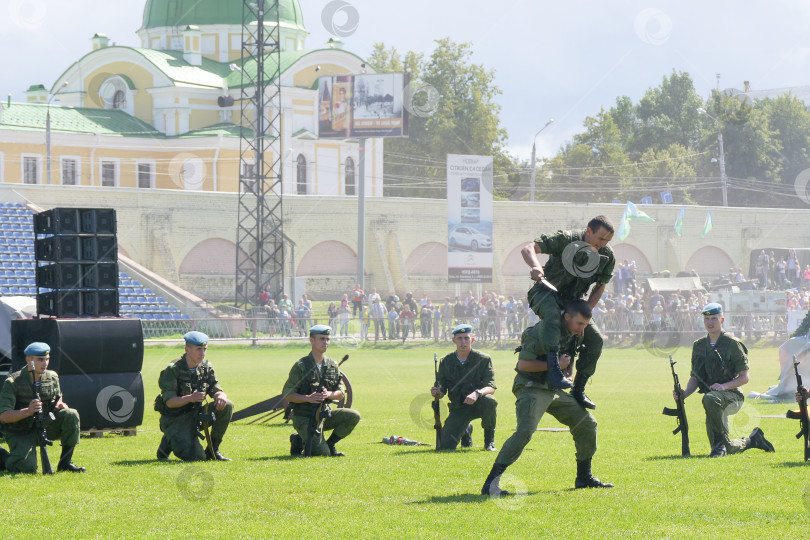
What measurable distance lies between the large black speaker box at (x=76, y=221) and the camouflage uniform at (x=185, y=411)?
3762 millimetres

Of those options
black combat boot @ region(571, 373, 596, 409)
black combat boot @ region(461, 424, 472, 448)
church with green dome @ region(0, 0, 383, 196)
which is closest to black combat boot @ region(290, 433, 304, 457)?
black combat boot @ region(461, 424, 472, 448)

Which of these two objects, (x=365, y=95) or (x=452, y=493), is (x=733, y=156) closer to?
(x=365, y=95)

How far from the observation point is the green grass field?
8758 mm

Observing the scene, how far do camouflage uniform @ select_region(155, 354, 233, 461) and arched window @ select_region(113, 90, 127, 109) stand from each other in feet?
216

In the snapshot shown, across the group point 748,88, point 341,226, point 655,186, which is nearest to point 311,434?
point 341,226

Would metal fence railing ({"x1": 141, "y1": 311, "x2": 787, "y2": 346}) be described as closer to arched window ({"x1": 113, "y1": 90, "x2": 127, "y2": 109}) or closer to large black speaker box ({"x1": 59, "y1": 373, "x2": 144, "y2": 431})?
large black speaker box ({"x1": 59, "y1": 373, "x2": 144, "y2": 431})

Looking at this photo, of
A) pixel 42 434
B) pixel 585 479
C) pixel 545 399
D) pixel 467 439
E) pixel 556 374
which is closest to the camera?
→ pixel 556 374

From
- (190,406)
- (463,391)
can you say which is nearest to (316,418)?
(190,406)

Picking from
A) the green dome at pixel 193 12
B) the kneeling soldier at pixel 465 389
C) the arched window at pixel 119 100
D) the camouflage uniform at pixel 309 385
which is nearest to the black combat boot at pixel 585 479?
the kneeling soldier at pixel 465 389

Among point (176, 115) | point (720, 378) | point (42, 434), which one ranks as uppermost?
point (176, 115)

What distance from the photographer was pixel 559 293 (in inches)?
382

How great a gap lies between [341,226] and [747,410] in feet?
163

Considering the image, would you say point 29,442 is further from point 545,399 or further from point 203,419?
point 545,399

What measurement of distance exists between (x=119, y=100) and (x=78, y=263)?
6360cm
